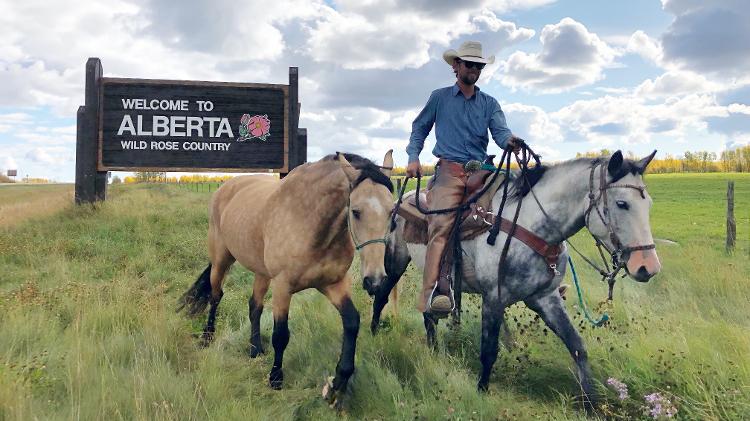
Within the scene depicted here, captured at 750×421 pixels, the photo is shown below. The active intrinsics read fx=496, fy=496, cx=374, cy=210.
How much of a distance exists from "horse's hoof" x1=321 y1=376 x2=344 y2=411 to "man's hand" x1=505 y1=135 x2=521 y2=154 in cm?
254

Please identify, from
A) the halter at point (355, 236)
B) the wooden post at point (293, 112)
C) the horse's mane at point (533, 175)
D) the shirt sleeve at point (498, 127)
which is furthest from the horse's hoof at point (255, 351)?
the wooden post at point (293, 112)

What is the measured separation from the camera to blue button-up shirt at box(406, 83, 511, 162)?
484cm

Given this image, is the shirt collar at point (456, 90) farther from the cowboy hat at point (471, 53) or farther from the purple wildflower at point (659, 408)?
the purple wildflower at point (659, 408)

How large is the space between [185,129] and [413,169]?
33.7 feet

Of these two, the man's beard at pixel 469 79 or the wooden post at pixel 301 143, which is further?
the wooden post at pixel 301 143

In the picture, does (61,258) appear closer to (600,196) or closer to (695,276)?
(600,196)

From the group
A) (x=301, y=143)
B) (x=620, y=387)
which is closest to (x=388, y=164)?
(x=620, y=387)

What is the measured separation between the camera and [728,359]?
4.14 metres

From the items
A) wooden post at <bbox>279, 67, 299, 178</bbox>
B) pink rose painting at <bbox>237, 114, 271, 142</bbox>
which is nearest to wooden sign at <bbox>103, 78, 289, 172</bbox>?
pink rose painting at <bbox>237, 114, 271, 142</bbox>

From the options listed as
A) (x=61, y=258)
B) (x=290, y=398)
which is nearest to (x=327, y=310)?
(x=290, y=398)

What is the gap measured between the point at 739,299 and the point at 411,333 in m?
5.11

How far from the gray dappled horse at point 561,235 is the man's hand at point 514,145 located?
0.23 m

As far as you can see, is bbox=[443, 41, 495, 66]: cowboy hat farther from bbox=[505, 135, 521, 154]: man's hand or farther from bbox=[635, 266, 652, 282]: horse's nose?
bbox=[635, 266, 652, 282]: horse's nose

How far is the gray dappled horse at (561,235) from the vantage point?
3631mm
